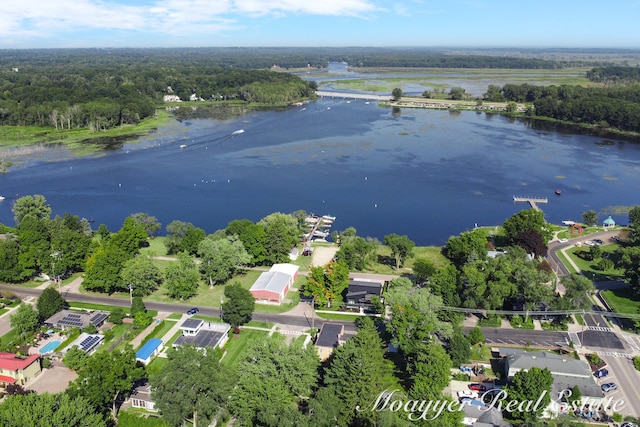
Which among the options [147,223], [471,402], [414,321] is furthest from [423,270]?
[147,223]

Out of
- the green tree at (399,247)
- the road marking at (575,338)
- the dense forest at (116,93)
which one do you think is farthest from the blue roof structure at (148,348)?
the dense forest at (116,93)

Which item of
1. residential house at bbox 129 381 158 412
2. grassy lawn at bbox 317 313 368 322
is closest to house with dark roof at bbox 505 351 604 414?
grassy lawn at bbox 317 313 368 322

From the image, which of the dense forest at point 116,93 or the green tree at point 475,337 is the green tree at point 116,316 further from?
the dense forest at point 116,93

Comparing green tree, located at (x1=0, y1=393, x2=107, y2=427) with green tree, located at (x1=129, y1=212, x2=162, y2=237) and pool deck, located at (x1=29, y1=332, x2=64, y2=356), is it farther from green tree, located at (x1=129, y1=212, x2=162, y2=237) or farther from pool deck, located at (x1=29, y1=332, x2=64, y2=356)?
green tree, located at (x1=129, y1=212, x2=162, y2=237)

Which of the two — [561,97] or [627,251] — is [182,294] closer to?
[627,251]

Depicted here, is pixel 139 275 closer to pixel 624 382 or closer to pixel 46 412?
pixel 46 412

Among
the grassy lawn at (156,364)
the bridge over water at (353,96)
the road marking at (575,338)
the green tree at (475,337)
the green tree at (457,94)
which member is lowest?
the grassy lawn at (156,364)
